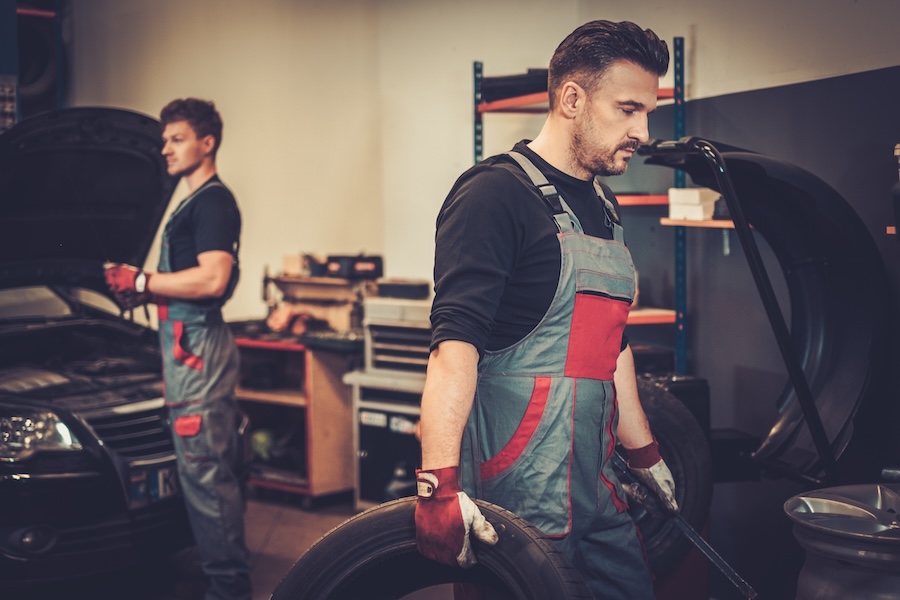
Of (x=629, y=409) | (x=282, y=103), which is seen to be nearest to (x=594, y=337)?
(x=629, y=409)

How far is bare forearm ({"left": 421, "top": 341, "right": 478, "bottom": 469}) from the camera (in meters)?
1.60

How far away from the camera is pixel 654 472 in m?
2.17

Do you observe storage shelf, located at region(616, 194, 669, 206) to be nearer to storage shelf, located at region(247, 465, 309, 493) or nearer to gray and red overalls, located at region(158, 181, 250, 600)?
gray and red overalls, located at region(158, 181, 250, 600)

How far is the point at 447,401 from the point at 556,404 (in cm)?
25

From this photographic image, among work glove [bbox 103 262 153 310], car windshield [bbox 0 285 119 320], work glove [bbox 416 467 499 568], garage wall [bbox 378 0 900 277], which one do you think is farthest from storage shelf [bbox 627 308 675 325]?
car windshield [bbox 0 285 119 320]

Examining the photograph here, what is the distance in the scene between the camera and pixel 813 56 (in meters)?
2.87

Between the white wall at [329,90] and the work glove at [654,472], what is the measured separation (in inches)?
96.1

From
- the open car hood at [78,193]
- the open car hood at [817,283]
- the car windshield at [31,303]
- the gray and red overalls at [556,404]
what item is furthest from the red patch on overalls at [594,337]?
the car windshield at [31,303]

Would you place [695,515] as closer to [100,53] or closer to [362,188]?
[362,188]

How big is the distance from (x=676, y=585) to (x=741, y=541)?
440 millimetres

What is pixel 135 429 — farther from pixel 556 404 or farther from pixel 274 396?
pixel 556 404

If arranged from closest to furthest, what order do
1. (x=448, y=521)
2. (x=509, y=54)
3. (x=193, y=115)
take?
(x=448, y=521)
(x=193, y=115)
(x=509, y=54)

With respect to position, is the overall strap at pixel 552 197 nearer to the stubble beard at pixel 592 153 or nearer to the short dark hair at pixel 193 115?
the stubble beard at pixel 592 153

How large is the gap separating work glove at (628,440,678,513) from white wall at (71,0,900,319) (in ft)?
8.01
